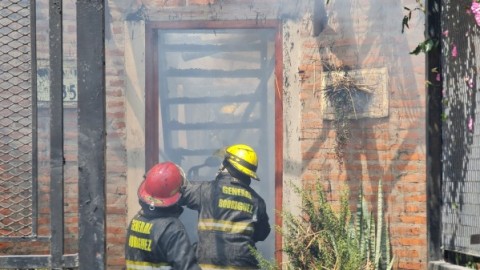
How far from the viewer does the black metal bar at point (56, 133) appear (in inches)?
147

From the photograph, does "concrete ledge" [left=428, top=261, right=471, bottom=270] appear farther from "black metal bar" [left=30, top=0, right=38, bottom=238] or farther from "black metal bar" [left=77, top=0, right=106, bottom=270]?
"black metal bar" [left=30, top=0, right=38, bottom=238]

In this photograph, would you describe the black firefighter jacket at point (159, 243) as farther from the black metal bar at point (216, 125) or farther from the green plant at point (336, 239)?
the black metal bar at point (216, 125)

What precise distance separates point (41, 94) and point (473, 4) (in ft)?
16.8

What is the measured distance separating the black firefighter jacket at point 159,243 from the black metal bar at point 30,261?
4.04 meters

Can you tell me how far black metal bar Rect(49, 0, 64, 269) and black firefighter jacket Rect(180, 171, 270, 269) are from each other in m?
4.50

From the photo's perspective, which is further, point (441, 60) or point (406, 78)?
point (406, 78)

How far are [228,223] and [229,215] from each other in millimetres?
77

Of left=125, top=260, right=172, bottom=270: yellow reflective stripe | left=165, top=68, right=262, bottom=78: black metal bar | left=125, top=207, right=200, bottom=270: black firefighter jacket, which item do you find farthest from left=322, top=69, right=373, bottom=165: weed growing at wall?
left=125, top=260, right=172, bottom=270: yellow reflective stripe

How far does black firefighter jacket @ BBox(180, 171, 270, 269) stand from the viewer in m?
8.25

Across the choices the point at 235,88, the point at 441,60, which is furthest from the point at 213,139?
the point at 441,60

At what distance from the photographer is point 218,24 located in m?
9.09

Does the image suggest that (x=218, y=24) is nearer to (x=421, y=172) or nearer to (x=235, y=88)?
(x=235, y=88)

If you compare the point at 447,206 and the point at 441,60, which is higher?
the point at 441,60

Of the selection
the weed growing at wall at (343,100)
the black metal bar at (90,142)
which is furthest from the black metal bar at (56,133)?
the weed growing at wall at (343,100)
